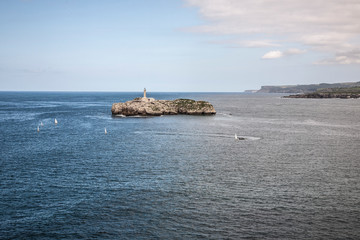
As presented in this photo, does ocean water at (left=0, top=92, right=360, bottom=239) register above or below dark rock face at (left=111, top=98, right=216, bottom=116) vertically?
below

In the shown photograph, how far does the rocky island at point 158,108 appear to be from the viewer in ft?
447

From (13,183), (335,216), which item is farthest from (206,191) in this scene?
(13,183)

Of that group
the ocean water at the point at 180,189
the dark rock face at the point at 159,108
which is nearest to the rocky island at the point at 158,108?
the dark rock face at the point at 159,108

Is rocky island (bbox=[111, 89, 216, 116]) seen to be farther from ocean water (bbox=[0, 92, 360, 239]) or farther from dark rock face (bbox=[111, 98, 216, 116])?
ocean water (bbox=[0, 92, 360, 239])

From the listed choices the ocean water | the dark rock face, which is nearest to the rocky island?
the dark rock face

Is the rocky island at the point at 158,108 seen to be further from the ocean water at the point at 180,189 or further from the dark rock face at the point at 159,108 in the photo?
the ocean water at the point at 180,189

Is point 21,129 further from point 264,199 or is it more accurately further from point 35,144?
point 264,199

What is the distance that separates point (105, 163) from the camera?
54406 millimetres

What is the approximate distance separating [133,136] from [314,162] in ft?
157

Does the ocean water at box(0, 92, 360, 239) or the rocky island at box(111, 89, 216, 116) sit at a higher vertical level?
the rocky island at box(111, 89, 216, 116)

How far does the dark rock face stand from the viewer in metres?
136

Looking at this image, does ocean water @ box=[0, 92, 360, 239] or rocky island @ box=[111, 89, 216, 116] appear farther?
rocky island @ box=[111, 89, 216, 116]

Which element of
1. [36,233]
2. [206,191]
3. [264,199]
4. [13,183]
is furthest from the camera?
[13,183]

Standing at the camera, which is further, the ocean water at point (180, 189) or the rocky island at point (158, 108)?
the rocky island at point (158, 108)
